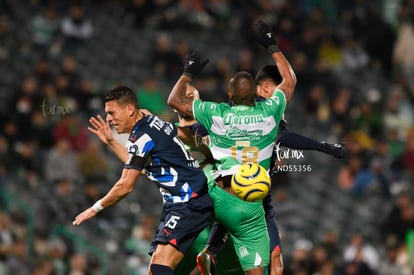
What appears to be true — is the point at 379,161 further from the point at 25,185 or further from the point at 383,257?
the point at 25,185

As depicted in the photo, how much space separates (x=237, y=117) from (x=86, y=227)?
7.80 m

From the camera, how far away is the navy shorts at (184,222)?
9.66m

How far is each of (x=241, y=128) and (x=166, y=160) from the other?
763 mm

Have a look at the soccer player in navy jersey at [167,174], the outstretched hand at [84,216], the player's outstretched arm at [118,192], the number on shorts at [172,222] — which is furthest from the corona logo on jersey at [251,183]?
the outstretched hand at [84,216]

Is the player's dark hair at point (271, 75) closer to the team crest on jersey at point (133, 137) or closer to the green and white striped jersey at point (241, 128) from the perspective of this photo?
the green and white striped jersey at point (241, 128)

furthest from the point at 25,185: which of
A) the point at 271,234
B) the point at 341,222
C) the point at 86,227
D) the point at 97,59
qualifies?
the point at 271,234

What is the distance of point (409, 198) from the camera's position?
19.6 m

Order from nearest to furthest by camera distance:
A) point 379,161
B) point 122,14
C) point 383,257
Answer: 1. point 383,257
2. point 379,161
3. point 122,14

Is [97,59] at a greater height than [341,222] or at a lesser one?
greater

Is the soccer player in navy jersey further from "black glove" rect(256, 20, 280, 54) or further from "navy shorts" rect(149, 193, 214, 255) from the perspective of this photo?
"black glove" rect(256, 20, 280, 54)

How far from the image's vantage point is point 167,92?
2030 centimetres

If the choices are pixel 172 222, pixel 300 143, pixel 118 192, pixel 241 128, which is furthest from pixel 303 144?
pixel 118 192

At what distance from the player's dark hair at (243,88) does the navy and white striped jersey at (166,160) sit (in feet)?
2.21

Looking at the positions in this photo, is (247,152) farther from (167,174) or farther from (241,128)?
(167,174)
